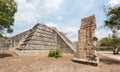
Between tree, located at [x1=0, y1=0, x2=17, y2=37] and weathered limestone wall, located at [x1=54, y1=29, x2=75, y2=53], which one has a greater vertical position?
tree, located at [x1=0, y1=0, x2=17, y2=37]

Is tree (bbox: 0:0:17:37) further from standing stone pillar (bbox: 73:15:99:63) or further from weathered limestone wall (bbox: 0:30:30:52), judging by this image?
standing stone pillar (bbox: 73:15:99:63)

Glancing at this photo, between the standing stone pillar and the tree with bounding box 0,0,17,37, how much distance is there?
7179 millimetres

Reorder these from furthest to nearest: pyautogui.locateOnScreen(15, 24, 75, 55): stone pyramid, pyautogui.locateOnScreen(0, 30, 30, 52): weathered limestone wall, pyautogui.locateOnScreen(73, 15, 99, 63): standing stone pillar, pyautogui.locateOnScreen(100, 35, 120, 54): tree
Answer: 1. pyautogui.locateOnScreen(0, 30, 30, 52): weathered limestone wall
2. pyautogui.locateOnScreen(100, 35, 120, 54): tree
3. pyautogui.locateOnScreen(15, 24, 75, 55): stone pyramid
4. pyautogui.locateOnScreen(73, 15, 99, 63): standing stone pillar

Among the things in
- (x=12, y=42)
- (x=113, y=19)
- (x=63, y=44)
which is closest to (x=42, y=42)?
(x=63, y=44)

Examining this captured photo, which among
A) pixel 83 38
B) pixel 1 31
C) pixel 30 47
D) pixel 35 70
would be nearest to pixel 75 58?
pixel 83 38

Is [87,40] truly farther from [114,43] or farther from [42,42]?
[114,43]

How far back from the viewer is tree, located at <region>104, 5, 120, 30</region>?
12903 mm

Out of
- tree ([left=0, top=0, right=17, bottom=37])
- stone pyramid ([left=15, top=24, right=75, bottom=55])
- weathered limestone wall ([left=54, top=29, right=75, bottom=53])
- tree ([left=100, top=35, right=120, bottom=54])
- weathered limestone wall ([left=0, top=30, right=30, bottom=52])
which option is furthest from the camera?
weathered limestone wall ([left=0, top=30, right=30, bottom=52])

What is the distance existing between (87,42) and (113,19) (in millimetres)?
4205

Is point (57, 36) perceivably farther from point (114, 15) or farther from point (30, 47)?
point (114, 15)

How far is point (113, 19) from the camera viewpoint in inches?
527

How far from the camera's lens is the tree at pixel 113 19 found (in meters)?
12.9

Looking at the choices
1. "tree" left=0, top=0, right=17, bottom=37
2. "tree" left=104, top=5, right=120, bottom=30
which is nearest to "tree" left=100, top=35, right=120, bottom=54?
"tree" left=104, top=5, right=120, bottom=30

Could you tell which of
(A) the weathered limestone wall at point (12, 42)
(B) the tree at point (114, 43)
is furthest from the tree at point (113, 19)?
(A) the weathered limestone wall at point (12, 42)
